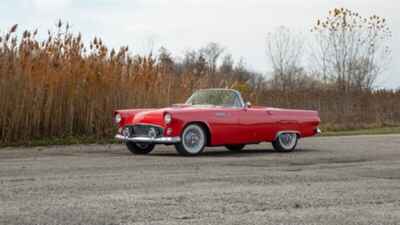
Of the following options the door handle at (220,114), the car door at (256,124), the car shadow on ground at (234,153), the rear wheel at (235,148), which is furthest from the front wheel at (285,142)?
the door handle at (220,114)

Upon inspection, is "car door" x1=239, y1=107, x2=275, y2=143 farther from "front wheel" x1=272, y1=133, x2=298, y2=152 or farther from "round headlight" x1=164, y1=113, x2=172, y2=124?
"round headlight" x1=164, y1=113, x2=172, y2=124

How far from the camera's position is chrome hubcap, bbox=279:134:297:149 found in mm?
15573

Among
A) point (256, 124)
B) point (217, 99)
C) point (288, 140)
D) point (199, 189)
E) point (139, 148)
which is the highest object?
point (217, 99)

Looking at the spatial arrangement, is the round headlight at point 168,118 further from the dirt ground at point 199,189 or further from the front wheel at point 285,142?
the front wheel at point 285,142

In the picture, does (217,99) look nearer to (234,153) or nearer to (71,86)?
(234,153)

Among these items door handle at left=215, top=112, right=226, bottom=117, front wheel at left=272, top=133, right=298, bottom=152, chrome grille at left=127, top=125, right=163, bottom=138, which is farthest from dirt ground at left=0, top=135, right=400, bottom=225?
front wheel at left=272, top=133, right=298, bottom=152

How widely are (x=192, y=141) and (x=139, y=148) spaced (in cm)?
128

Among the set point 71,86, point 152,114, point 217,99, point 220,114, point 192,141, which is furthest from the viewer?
point 71,86

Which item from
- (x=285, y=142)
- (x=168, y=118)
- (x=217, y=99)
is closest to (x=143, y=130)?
(x=168, y=118)

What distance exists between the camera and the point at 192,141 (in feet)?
45.5

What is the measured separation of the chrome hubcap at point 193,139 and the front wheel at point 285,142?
2.18 m

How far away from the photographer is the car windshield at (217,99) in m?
14.8

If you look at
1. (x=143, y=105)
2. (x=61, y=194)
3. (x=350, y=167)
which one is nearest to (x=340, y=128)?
(x=143, y=105)

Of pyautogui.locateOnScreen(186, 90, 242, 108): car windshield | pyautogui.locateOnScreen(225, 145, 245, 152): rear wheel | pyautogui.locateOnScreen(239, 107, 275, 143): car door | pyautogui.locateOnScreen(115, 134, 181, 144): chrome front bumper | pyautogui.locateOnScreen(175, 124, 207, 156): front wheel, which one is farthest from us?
pyautogui.locateOnScreen(225, 145, 245, 152): rear wheel
